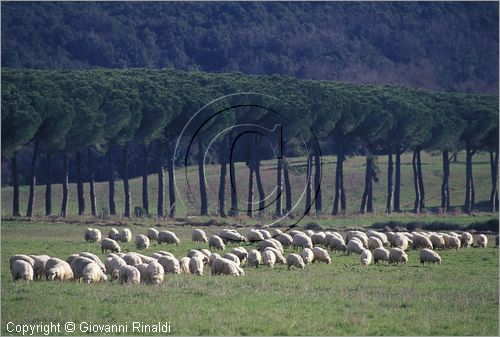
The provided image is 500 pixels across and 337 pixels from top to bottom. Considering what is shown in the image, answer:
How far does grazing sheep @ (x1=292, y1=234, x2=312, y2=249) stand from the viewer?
47.6 metres

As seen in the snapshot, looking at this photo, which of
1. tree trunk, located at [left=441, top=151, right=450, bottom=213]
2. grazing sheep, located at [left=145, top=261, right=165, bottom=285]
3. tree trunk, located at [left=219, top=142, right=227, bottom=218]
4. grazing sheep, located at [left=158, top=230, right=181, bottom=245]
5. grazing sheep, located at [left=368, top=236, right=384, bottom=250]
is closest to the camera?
grazing sheep, located at [left=145, top=261, right=165, bottom=285]

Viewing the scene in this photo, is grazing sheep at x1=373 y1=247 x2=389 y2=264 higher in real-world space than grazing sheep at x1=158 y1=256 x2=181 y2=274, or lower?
lower

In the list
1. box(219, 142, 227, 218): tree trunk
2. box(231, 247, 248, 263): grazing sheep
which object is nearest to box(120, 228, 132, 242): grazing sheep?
box(231, 247, 248, 263): grazing sheep

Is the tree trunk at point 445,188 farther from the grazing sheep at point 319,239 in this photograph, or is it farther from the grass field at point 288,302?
the grass field at point 288,302

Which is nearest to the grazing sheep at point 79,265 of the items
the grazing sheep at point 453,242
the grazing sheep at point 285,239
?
the grazing sheep at point 285,239

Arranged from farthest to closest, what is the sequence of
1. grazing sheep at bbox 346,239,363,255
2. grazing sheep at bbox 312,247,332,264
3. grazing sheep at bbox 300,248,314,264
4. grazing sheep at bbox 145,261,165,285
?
grazing sheep at bbox 346,239,363,255 → grazing sheep at bbox 312,247,332,264 → grazing sheep at bbox 300,248,314,264 → grazing sheep at bbox 145,261,165,285

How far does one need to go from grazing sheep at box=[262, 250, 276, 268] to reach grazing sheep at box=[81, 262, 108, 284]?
307 inches

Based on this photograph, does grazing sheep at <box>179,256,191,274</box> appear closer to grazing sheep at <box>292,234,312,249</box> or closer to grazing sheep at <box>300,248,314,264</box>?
A: grazing sheep at <box>300,248,314,264</box>

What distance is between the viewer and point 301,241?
47781 millimetres

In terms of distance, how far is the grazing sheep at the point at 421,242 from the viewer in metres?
49.6

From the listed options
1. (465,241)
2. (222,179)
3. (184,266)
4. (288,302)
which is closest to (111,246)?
(184,266)

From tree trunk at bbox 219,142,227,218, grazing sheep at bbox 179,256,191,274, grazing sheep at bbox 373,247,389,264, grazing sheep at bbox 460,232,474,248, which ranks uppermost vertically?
tree trunk at bbox 219,142,227,218

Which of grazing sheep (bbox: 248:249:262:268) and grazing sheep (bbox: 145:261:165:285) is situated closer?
grazing sheep (bbox: 145:261:165:285)

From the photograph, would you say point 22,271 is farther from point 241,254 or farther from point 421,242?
point 421,242
